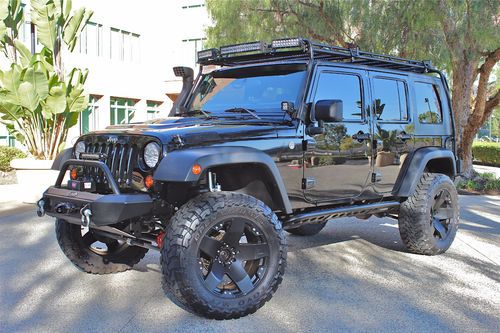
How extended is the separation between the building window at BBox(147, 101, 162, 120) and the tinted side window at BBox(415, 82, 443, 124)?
21.3m

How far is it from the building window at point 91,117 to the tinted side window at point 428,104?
58.9 feet

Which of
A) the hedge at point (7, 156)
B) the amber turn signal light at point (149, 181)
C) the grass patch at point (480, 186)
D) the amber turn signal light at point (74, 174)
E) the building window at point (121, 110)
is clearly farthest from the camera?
the building window at point (121, 110)

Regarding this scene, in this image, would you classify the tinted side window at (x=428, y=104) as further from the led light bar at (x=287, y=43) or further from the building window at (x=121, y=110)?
the building window at (x=121, y=110)

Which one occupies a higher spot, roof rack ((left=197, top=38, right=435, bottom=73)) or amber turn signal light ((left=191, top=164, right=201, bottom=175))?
roof rack ((left=197, top=38, right=435, bottom=73))

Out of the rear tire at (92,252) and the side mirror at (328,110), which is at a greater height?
the side mirror at (328,110)

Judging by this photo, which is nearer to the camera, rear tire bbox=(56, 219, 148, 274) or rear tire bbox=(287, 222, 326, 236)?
rear tire bbox=(56, 219, 148, 274)

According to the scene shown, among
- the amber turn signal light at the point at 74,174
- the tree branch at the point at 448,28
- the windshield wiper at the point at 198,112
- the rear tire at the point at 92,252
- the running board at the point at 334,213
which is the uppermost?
the tree branch at the point at 448,28

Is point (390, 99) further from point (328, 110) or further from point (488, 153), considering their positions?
point (488, 153)

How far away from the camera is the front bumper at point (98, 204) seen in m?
3.80

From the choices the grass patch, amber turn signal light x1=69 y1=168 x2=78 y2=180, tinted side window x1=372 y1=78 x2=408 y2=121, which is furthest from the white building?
tinted side window x1=372 y1=78 x2=408 y2=121

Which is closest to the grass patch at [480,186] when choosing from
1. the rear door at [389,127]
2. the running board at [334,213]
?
the rear door at [389,127]

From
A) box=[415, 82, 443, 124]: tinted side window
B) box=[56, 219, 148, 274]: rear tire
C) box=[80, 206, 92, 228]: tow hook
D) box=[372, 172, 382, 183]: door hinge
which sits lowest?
box=[56, 219, 148, 274]: rear tire

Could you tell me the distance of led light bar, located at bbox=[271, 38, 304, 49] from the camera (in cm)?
488

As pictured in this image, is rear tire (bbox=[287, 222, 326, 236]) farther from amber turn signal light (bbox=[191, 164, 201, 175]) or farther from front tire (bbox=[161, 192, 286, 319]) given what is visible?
amber turn signal light (bbox=[191, 164, 201, 175])
